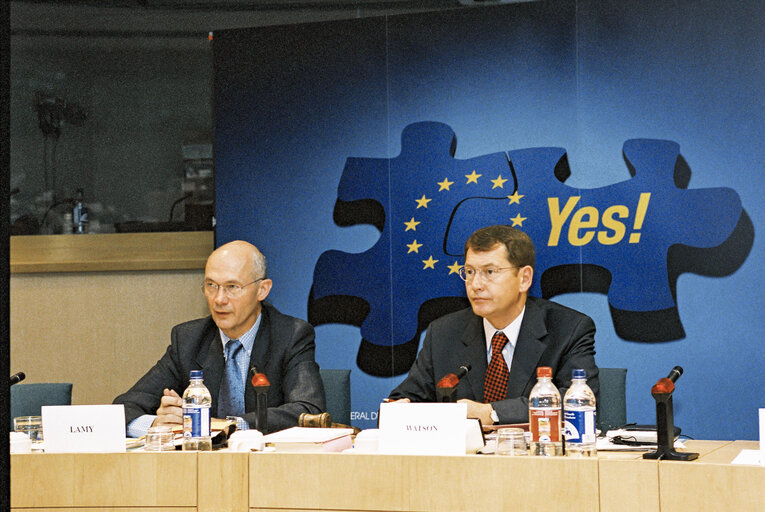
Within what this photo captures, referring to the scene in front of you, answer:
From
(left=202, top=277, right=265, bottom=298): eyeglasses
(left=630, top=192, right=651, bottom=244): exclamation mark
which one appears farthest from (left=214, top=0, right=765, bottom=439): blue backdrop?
(left=202, top=277, right=265, bottom=298): eyeglasses

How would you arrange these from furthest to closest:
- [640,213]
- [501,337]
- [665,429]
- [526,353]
A: [640,213], [501,337], [526,353], [665,429]

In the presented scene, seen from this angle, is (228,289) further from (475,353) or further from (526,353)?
(526,353)

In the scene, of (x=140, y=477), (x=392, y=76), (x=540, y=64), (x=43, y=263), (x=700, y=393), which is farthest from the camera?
(x=43, y=263)

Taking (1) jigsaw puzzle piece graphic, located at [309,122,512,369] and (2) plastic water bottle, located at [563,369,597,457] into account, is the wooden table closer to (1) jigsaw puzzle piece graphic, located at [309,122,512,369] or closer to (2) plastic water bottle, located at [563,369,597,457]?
(2) plastic water bottle, located at [563,369,597,457]

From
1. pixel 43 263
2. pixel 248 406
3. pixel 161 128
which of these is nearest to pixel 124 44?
pixel 161 128

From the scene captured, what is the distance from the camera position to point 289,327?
3.17 metres

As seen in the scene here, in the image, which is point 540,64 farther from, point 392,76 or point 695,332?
point 695,332

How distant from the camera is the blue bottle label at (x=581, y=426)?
6.53ft

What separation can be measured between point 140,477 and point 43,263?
298 cm

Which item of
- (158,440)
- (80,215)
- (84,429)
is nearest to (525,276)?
(158,440)

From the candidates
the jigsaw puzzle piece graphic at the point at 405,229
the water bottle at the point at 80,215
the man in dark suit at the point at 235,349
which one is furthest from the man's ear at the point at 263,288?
the water bottle at the point at 80,215

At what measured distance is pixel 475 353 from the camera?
10.2 ft

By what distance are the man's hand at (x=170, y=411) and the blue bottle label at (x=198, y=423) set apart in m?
0.51

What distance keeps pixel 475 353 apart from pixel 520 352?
18 cm
